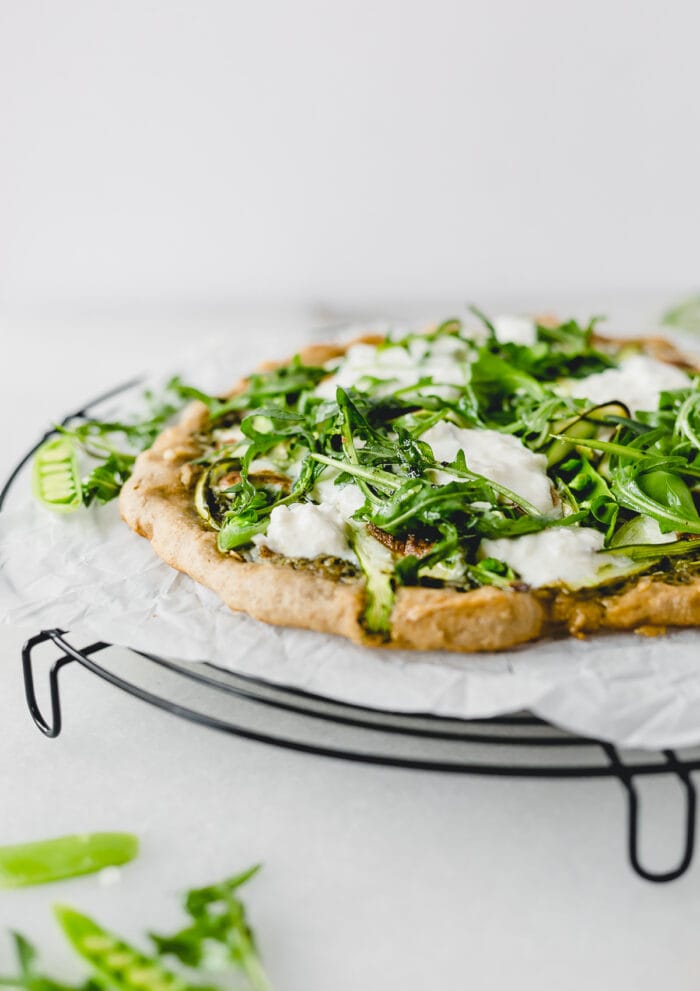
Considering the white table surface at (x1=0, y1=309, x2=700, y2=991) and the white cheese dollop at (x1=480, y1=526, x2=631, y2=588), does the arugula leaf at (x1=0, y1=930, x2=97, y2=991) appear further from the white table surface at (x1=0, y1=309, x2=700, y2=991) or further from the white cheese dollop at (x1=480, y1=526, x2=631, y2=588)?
the white cheese dollop at (x1=480, y1=526, x2=631, y2=588)

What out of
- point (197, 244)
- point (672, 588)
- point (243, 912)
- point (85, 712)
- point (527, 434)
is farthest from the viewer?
point (197, 244)

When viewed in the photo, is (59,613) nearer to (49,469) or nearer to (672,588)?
(49,469)

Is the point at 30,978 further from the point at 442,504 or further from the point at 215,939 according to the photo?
the point at 442,504

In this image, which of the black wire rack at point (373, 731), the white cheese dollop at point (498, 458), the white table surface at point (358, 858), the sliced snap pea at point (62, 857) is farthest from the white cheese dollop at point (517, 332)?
the sliced snap pea at point (62, 857)

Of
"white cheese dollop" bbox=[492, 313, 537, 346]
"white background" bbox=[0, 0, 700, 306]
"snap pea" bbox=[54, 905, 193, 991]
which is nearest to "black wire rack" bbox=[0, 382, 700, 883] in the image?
"snap pea" bbox=[54, 905, 193, 991]

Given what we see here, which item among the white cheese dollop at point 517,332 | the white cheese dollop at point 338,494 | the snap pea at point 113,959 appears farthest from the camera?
the white cheese dollop at point 517,332

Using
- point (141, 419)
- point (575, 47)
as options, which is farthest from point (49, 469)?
point (575, 47)

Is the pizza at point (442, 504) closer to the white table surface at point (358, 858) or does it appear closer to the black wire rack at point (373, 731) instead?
the black wire rack at point (373, 731)

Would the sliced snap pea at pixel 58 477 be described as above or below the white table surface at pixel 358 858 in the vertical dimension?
above
